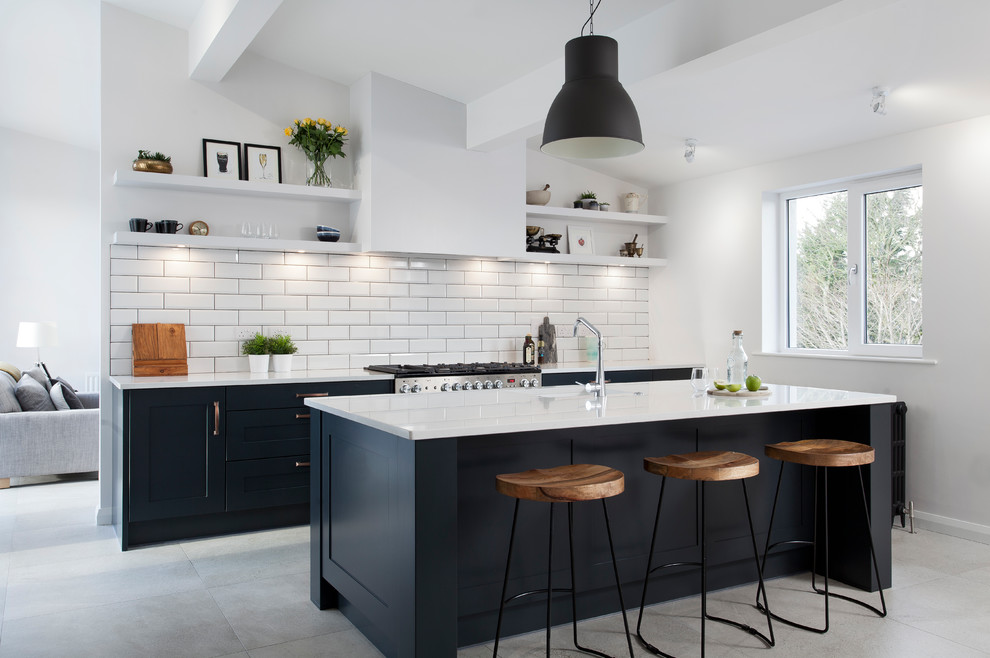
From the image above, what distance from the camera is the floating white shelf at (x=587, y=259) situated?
592 cm

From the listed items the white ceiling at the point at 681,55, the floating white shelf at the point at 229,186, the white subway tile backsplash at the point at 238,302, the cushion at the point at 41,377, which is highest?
the white ceiling at the point at 681,55

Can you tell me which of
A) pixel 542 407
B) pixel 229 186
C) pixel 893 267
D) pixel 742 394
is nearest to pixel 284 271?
pixel 229 186

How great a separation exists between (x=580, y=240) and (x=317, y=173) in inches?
90.1

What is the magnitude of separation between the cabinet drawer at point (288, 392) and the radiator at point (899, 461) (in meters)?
3.14

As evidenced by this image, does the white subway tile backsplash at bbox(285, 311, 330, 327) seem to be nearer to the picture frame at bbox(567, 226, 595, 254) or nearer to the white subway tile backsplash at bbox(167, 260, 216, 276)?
the white subway tile backsplash at bbox(167, 260, 216, 276)

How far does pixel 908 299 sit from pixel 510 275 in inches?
112

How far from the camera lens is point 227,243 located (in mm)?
4844

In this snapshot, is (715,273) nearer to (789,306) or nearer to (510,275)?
(789,306)

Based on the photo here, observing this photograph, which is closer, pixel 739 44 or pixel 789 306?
pixel 739 44

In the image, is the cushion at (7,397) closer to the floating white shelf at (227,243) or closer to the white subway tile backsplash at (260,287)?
the floating white shelf at (227,243)

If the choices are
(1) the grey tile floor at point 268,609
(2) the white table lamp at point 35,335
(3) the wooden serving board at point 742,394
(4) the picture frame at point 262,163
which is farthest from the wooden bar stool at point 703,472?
(2) the white table lamp at point 35,335

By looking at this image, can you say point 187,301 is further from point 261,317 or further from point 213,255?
point 261,317

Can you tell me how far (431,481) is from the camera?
2.44 m

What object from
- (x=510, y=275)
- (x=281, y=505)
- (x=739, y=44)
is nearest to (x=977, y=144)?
(x=739, y=44)
